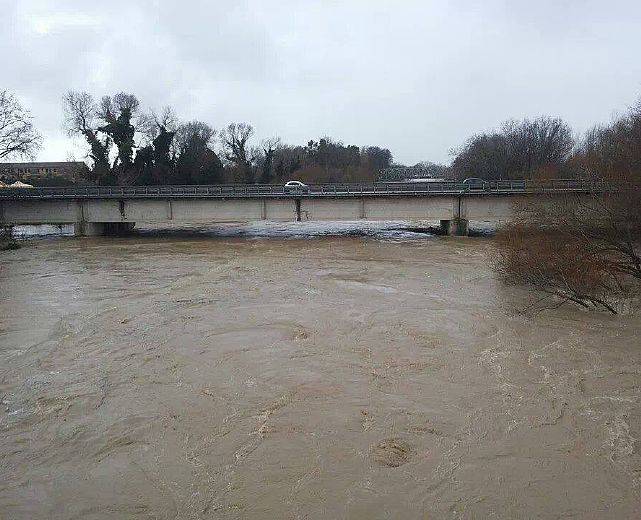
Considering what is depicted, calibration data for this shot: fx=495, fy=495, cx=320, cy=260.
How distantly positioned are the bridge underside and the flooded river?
22510 millimetres

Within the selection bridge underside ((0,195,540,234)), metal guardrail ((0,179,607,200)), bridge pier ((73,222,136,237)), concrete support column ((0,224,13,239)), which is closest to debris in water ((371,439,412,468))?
metal guardrail ((0,179,607,200))

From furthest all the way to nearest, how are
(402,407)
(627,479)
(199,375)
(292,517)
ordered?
(199,375), (402,407), (627,479), (292,517)

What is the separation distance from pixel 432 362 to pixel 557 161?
3084 inches

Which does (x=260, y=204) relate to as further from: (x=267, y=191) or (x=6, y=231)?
(x=6, y=231)

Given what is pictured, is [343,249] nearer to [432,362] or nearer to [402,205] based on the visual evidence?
[402,205]

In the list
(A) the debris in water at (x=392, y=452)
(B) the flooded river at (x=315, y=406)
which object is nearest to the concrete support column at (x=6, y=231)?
(B) the flooded river at (x=315, y=406)

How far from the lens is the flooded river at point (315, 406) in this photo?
25.4ft

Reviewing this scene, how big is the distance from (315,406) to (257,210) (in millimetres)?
34252

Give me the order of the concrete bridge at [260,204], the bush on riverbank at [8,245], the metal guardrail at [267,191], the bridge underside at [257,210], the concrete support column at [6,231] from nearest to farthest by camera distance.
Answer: the bush on riverbank at [8,245] → the concrete support column at [6,231] → the metal guardrail at [267,191] → the concrete bridge at [260,204] → the bridge underside at [257,210]

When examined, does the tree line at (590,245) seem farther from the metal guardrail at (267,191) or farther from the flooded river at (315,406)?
the metal guardrail at (267,191)

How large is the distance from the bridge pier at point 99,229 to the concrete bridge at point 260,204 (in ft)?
0.30

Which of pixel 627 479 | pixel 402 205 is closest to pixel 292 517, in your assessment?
pixel 627 479

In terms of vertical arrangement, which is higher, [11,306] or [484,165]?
[484,165]

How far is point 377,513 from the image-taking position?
736 cm
